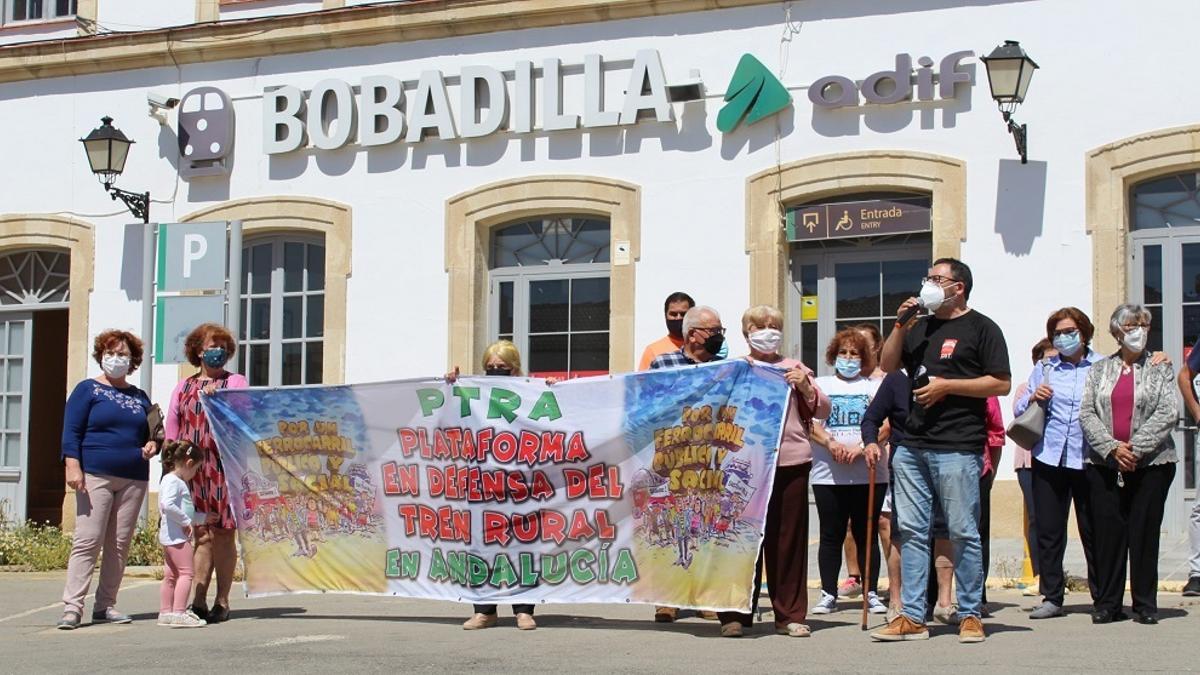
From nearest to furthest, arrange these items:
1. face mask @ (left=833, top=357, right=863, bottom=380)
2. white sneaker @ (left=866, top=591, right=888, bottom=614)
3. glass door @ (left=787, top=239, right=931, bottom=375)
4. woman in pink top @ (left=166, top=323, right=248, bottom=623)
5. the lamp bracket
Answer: white sneaker @ (left=866, top=591, right=888, bottom=614) → face mask @ (left=833, top=357, right=863, bottom=380) → woman in pink top @ (left=166, top=323, right=248, bottom=623) → glass door @ (left=787, top=239, right=931, bottom=375) → the lamp bracket

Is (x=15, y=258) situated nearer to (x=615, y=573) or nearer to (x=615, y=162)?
(x=615, y=162)

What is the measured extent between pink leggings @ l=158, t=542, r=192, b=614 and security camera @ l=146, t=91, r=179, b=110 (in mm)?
8233

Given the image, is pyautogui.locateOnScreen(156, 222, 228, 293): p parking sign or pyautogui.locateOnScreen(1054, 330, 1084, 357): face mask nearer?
pyautogui.locateOnScreen(1054, 330, 1084, 357): face mask

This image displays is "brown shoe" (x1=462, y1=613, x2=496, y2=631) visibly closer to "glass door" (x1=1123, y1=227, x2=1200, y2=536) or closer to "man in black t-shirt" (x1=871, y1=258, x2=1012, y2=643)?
"man in black t-shirt" (x1=871, y1=258, x2=1012, y2=643)

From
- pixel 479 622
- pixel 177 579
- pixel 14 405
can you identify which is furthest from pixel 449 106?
pixel 479 622

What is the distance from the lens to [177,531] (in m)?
9.27

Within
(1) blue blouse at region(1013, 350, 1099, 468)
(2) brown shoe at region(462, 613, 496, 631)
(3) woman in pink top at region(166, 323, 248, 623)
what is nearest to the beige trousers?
(3) woman in pink top at region(166, 323, 248, 623)

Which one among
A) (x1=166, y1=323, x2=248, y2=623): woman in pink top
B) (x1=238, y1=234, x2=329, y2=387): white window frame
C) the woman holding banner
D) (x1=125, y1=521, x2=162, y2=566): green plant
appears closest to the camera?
the woman holding banner

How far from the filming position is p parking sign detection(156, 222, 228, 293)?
14.6m

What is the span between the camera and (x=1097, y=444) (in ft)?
28.8

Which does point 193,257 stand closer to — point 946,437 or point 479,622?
point 479,622

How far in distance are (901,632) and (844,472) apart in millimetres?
1461

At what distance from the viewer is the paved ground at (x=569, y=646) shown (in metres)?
7.36

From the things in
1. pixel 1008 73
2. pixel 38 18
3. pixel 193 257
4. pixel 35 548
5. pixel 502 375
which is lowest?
pixel 35 548
